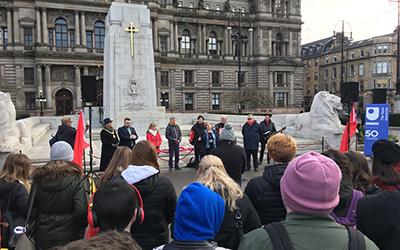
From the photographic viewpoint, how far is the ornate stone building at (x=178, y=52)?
56.3 m

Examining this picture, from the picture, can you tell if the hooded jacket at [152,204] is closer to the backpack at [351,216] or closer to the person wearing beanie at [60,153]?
the person wearing beanie at [60,153]

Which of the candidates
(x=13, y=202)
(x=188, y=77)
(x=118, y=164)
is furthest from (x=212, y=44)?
(x=13, y=202)

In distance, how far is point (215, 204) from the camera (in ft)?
8.25

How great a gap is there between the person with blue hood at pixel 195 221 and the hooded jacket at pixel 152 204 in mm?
1455

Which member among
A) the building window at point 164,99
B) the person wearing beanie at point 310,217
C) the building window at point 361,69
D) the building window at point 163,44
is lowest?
the person wearing beanie at point 310,217

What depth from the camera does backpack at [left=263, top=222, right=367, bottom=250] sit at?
1883 mm

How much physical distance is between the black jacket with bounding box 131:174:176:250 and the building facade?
6976 cm

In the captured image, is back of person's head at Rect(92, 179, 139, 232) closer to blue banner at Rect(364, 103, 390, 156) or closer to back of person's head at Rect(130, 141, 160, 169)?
back of person's head at Rect(130, 141, 160, 169)

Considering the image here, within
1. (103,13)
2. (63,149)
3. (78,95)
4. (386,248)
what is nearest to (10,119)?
(63,149)

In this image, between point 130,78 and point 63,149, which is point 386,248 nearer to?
point 63,149

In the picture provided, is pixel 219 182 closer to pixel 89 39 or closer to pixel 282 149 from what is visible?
pixel 282 149

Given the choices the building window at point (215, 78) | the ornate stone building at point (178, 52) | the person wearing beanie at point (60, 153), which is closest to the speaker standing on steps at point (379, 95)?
the person wearing beanie at point (60, 153)

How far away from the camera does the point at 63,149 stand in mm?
4531

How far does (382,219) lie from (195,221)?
5.10ft
